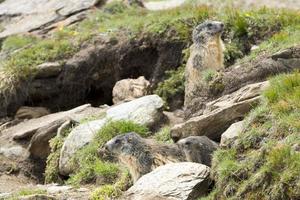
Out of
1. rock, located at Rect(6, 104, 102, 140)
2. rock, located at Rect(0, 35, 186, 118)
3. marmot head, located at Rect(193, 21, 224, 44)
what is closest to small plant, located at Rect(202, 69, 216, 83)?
marmot head, located at Rect(193, 21, 224, 44)

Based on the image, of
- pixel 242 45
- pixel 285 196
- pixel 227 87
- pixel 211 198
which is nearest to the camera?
pixel 285 196

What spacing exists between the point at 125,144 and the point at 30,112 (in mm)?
6790

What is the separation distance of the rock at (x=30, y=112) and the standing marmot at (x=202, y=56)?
16.3 ft

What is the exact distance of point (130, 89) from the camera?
18.0m

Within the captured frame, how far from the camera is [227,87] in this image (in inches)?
586

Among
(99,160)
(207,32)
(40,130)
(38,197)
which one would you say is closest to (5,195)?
(38,197)

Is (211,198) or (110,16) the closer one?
(211,198)

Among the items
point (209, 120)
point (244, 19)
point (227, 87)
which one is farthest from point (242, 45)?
point (209, 120)

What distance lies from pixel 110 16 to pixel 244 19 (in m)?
5.45

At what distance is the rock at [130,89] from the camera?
17.8 meters

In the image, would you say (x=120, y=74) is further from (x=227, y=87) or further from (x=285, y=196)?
(x=285, y=196)

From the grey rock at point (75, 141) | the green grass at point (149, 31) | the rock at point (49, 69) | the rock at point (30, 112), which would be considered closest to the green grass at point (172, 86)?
the green grass at point (149, 31)

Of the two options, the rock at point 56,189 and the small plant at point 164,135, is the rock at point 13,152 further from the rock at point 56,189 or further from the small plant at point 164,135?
the small plant at point 164,135

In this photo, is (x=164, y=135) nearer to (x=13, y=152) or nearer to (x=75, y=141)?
(x=75, y=141)
